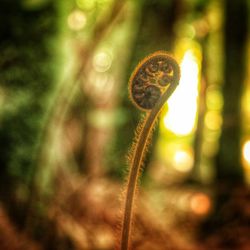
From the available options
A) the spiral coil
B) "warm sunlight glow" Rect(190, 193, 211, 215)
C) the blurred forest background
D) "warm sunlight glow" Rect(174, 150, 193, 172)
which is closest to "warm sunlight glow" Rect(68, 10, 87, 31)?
the blurred forest background

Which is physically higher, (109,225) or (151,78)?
(151,78)

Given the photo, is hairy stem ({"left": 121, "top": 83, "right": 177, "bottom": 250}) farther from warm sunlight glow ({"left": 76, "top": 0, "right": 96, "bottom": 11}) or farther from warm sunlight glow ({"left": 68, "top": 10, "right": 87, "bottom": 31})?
warm sunlight glow ({"left": 76, "top": 0, "right": 96, "bottom": 11})

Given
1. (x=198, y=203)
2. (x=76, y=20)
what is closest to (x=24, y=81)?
(x=76, y=20)

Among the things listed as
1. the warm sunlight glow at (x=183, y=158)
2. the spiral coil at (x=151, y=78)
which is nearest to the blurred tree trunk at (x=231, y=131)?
the spiral coil at (x=151, y=78)

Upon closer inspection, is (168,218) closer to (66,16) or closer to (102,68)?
(102,68)

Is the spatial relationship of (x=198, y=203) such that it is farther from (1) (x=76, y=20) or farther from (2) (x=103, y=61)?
(1) (x=76, y=20)

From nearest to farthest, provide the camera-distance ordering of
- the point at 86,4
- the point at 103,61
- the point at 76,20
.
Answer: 1. the point at 76,20
2. the point at 86,4
3. the point at 103,61
